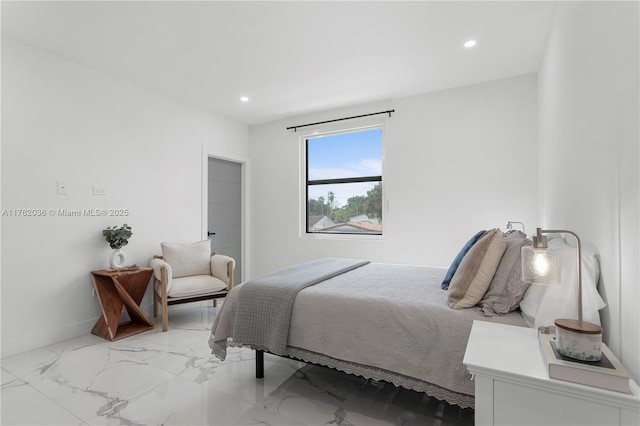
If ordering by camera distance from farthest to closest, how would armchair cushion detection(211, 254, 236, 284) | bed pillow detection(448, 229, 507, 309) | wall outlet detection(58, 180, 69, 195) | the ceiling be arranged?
armchair cushion detection(211, 254, 236, 284)
wall outlet detection(58, 180, 69, 195)
the ceiling
bed pillow detection(448, 229, 507, 309)

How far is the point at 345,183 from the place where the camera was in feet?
15.2

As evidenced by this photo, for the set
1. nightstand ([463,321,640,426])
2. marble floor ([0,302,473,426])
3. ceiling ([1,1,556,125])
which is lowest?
marble floor ([0,302,473,426])

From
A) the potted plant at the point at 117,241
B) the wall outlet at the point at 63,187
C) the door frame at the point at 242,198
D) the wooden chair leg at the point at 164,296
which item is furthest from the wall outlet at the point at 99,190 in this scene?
the door frame at the point at 242,198

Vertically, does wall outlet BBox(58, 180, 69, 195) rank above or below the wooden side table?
above

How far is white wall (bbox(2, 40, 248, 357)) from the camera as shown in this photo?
2750mm

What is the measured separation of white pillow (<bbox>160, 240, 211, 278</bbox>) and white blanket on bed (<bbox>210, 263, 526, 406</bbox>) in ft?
5.54

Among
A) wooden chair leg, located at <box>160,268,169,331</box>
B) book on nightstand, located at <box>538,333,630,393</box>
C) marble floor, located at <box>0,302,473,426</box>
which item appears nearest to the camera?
book on nightstand, located at <box>538,333,630,393</box>

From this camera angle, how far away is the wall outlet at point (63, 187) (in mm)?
3021

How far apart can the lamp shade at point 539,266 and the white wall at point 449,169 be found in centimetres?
245

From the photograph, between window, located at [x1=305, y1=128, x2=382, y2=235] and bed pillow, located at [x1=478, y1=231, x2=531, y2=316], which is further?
window, located at [x1=305, y1=128, x2=382, y2=235]

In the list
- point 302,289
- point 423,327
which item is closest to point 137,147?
point 302,289

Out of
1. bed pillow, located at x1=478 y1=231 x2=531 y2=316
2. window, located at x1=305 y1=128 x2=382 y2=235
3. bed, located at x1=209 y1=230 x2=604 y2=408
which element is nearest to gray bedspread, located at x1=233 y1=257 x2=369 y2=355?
bed, located at x1=209 y1=230 x2=604 y2=408

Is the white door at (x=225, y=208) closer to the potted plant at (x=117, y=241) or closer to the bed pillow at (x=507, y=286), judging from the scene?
the potted plant at (x=117, y=241)

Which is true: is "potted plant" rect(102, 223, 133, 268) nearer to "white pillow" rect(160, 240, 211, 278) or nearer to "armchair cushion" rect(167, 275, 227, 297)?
"white pillow" rect(160, 240, 211, 278)
